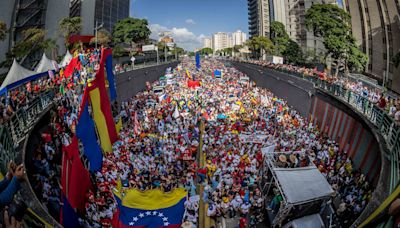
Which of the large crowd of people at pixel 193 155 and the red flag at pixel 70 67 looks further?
the red flag at pixel 70 67

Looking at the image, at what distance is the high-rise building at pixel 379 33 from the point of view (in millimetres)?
40200

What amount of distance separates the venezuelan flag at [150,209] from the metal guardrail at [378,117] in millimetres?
5723

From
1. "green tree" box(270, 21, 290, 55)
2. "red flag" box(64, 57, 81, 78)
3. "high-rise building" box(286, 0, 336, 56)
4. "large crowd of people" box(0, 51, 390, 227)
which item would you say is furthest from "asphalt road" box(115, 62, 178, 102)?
"high-rise building" box(286, 0, 336, 56)

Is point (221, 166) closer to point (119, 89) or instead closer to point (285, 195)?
point (285, 195)

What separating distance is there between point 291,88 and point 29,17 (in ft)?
137

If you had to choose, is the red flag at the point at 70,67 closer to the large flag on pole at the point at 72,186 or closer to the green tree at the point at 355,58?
the large flag on pole at the point at 72,186

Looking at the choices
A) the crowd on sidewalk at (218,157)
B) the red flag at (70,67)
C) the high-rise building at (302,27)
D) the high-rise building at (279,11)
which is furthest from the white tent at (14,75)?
the high-rise building at (279,11)

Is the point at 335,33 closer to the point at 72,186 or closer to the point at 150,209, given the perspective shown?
the point at 150,209

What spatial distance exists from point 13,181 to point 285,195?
8354 mm

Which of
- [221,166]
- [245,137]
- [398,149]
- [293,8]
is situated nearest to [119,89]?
[245,137]

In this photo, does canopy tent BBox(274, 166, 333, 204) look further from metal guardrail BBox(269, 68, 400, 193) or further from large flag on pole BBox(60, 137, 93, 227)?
large flag on pole BBox(60, 137, 93, 227)

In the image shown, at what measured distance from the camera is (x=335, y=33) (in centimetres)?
3388

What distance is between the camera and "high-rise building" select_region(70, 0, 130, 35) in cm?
6662

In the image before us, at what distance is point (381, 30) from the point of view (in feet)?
146
